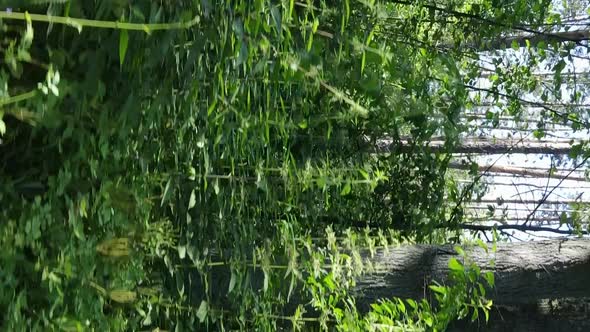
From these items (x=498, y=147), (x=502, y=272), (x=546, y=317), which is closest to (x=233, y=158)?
(x=502, y=272)

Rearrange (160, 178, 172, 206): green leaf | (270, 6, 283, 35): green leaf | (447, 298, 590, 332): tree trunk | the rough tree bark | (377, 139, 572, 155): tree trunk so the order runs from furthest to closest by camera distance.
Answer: (377, 139, 572, 155): tree trunk
(447, 298, 590, 332): tree trunk
the rough tree bark
(160, 178, 172, 206): green leaf
(270, 6, 283, 35): green leaf

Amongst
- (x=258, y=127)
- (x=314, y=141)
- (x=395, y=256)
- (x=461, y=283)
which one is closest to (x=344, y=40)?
(x=258, y=127)

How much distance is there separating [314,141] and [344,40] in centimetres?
86

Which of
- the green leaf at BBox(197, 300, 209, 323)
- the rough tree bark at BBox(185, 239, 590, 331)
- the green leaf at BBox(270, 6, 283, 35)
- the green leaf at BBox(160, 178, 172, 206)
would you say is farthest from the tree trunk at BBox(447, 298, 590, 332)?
the green leaf at BBox(270, 6, 283, 35)

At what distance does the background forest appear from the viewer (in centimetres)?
103

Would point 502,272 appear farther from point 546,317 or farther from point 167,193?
point 167,193

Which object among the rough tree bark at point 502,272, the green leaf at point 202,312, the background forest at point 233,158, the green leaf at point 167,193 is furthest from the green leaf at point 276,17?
the rough tree bark at point 502,272

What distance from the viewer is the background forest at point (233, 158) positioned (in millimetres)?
1032

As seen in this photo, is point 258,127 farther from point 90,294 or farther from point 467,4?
point 467,4

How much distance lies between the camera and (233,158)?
1498mm

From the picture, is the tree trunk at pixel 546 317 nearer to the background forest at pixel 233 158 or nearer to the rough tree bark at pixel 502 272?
the background forest at pixel 233 158

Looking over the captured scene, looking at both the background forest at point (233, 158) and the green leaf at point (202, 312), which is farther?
the green leaf at point (202, 312)

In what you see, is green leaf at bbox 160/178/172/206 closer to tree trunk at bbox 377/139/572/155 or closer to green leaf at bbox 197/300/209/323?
green leaf at bbox 197/300/209/323

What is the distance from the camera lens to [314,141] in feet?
7.03
